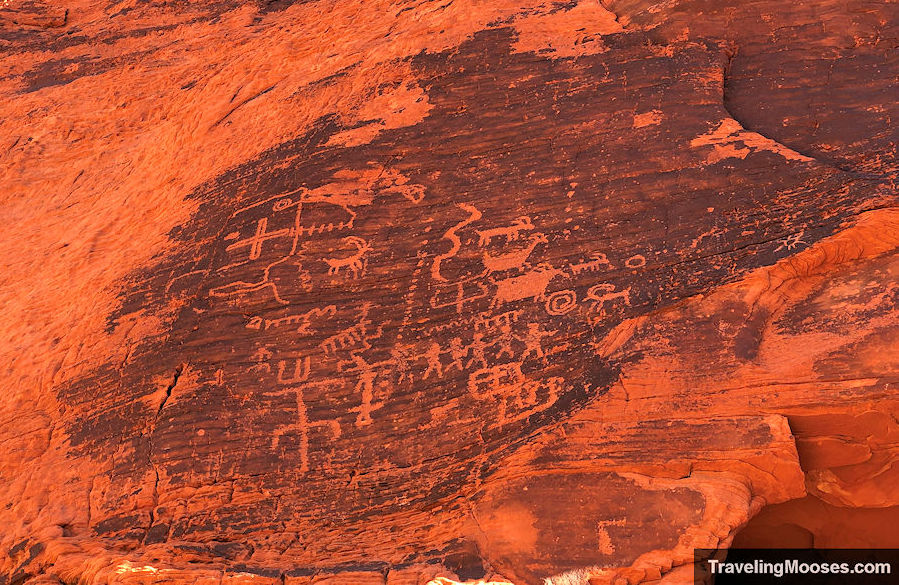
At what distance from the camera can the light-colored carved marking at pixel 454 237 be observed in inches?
172

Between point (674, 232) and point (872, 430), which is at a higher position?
point (674, 232)

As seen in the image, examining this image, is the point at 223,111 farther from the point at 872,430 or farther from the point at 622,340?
the point at 872,430

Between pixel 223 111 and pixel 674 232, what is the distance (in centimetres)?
371

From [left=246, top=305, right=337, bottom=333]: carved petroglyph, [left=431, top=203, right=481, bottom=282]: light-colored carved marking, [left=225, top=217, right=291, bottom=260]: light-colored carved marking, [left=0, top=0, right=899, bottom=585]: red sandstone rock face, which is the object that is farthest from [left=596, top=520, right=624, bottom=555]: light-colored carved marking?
[left=225, top=217, right=291, bottom=260]: light-colored carved marking

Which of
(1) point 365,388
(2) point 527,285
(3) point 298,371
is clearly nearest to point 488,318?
(2) point 527,285

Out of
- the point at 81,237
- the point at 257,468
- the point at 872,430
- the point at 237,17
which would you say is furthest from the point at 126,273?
the point at 872,430

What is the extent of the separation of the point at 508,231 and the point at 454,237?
0.35 metres

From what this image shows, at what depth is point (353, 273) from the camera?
4.49 m

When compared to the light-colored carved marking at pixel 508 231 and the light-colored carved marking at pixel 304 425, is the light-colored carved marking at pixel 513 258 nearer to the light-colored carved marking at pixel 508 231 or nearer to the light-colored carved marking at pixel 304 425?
the light-colored carved marking at pixel 508 231

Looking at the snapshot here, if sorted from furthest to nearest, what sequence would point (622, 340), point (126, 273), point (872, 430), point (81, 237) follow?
point (81, 237), point (126, 273), point (622, 340), point (872, 430)

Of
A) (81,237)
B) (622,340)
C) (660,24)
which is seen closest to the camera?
(622,340)

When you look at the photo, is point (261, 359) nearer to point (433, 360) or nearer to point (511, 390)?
point (433, 360)

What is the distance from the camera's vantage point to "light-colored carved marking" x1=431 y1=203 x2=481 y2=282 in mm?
4379

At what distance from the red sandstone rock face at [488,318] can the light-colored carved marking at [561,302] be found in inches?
0.6
